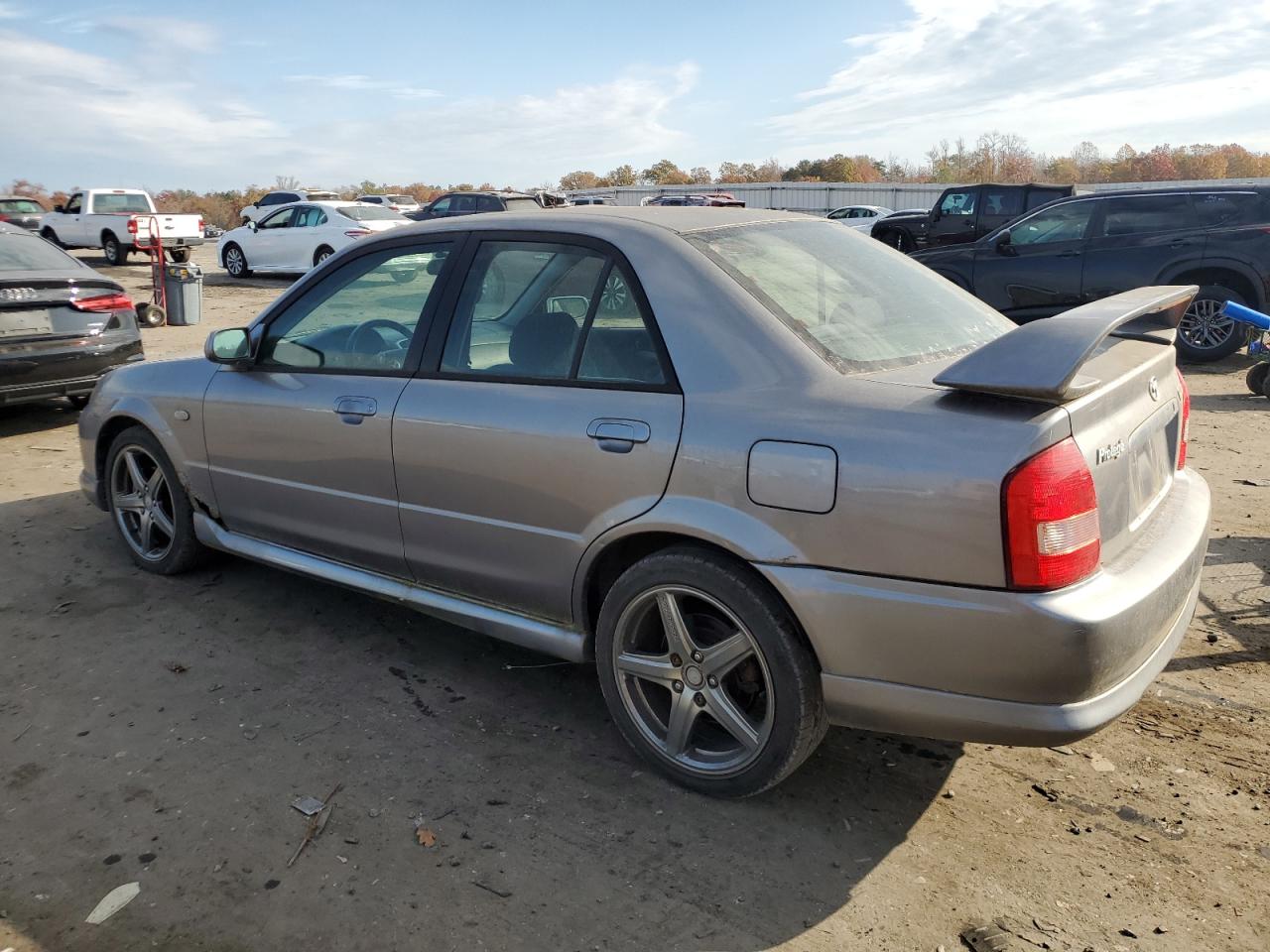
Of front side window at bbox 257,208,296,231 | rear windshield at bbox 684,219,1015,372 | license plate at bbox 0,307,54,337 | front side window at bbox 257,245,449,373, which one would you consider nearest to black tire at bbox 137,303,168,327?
license plate at bbox 0,307,54,337

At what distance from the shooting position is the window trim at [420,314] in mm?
3719

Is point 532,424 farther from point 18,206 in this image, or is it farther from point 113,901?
point 18,206

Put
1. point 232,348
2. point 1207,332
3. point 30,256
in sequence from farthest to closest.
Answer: point 1207,332 < point 30,256 < point 232,348

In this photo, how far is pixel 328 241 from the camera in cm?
2067

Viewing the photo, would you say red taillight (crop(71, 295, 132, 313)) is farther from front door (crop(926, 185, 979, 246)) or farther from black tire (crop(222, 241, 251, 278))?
front door (crop(926, 185, 979, 246))

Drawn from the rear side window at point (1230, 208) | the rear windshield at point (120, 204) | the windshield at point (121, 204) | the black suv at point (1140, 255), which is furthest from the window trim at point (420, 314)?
the rear windshield at point (120, 204)

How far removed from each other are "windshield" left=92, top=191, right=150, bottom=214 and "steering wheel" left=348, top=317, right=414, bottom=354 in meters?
27.0

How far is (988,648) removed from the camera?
2.50 m

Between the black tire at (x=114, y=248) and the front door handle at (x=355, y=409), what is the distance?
87.7ft

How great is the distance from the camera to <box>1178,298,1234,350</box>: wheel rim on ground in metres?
10.4

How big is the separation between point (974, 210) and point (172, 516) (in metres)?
18.1

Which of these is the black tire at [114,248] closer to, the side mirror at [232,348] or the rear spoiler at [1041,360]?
the side mirror at [232,348]

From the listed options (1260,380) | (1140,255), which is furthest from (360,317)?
(1140,255)

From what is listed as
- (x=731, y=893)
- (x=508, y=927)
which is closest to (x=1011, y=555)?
(x=731, y=893)
